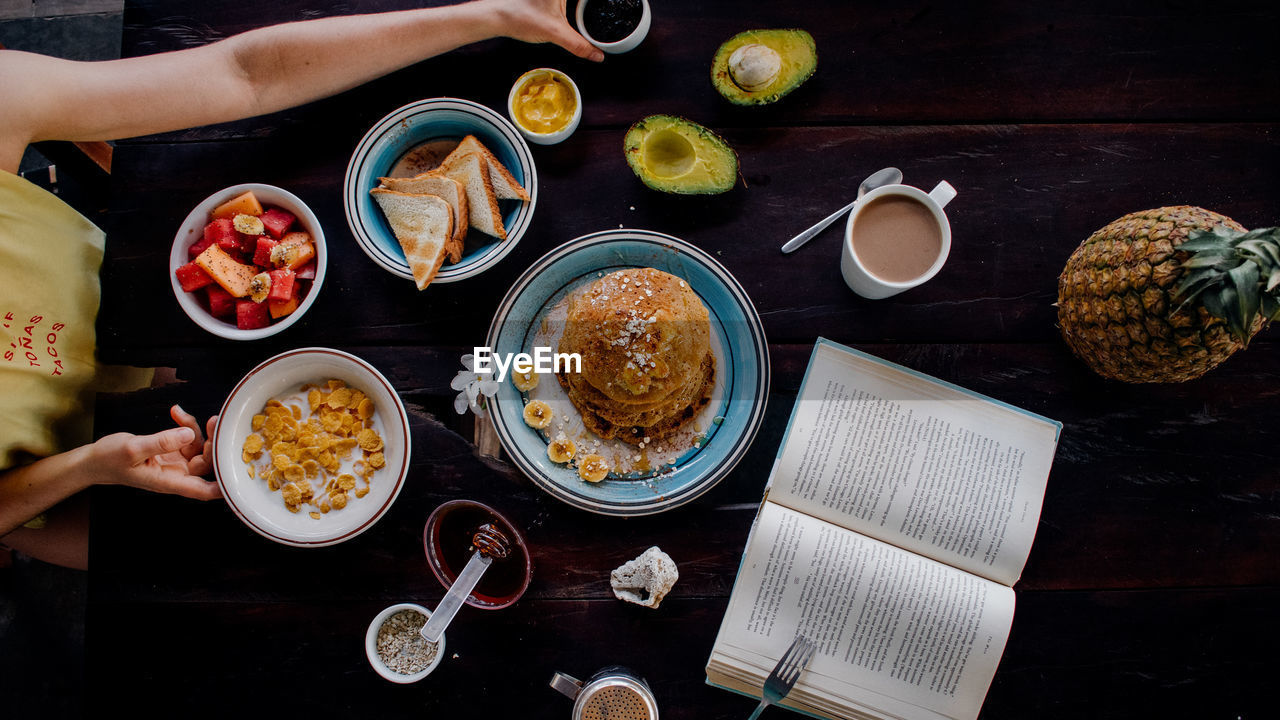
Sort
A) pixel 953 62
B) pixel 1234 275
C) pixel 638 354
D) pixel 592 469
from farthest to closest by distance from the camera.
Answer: pixel 953 62
pixel 592 469
pixel 638 354
pixel 1234 275

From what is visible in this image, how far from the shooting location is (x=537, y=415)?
1.39m

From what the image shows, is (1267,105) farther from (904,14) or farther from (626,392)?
(626,392)

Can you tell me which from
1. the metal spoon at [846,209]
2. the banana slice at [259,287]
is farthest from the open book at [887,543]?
the banana slice at [259,287]

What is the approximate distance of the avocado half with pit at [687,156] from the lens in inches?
54.3

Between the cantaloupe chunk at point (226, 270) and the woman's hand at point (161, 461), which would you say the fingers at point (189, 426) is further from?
the cantaloupe chunk at point (226, 270)

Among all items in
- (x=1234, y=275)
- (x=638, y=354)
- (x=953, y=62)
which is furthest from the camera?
(x=953, y=62)

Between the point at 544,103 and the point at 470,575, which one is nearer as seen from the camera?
the point at 470,575

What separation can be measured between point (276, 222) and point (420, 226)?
31cm

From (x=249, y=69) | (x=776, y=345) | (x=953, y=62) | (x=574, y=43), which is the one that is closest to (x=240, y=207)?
(x=249, y=69)

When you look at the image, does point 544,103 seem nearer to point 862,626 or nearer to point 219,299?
point 219,299

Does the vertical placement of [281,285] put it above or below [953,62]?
below

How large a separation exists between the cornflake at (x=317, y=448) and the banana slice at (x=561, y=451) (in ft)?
1.16

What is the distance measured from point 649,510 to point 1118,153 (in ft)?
4.26

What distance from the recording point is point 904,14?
1479mm
